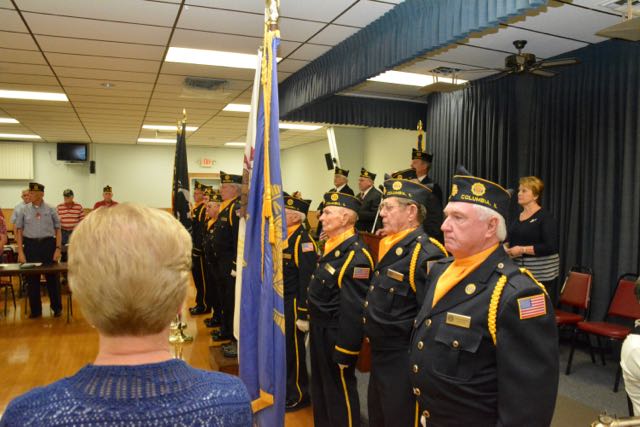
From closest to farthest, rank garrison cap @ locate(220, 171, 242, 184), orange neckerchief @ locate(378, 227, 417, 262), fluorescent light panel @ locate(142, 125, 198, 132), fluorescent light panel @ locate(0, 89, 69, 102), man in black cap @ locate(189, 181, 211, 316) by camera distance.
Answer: orange neckerchief @ locate(378, 227, 417, 262), garrison cap @ locate(220, 171, 242, 184), man in black cap @ locate(189, 181, 211, 316), fluorescent light panel @ locate(0, 89, 69, 102), fluorescent light panel @ locate(142, 125, 198, 132)

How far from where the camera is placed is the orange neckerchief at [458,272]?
1.77 meters

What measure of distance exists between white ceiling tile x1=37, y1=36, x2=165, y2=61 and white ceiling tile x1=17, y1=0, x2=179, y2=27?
0.71 m

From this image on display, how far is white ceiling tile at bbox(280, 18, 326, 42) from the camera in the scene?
13.0 feet

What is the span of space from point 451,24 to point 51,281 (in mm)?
5509

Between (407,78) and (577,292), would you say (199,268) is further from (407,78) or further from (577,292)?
(577,292)

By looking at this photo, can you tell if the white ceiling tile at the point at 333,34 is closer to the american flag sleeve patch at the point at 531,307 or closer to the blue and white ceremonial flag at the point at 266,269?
the blue and white ceremonial flag at the point at 266,269

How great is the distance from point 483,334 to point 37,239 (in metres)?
6.21

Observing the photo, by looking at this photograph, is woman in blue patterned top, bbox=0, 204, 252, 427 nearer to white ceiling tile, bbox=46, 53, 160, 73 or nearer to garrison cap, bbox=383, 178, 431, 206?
garrison cap, bbox=383, 178, 431, 206

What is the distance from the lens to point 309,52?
489 cm

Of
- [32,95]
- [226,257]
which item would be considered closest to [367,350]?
[226,257]

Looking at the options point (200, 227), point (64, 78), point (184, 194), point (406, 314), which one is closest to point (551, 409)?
point (406, 314)

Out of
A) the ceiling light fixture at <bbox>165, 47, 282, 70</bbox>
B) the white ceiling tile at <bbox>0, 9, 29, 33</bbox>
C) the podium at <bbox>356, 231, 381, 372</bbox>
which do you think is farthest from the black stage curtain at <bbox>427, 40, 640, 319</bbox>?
the white ceiling tile at <bbox>0, 9, 29, 33</bbox>

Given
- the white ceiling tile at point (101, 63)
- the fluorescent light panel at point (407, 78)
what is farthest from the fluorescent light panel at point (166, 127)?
the fluorescent light panel at point (407, 78)

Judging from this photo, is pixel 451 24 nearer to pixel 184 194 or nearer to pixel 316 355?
pixel 316 355
